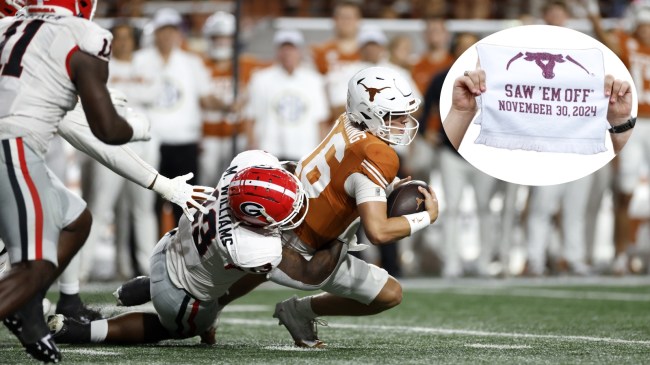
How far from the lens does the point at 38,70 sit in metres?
4.23

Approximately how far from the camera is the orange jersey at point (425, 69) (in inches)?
404

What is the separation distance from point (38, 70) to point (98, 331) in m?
1.36

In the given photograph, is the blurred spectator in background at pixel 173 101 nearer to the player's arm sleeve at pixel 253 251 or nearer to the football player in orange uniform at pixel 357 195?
the football player in orange uniform at pixel 357 195

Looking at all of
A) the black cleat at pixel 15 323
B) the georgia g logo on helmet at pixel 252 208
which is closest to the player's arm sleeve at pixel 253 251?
the georgia g logo on helmet at pixel 252 208

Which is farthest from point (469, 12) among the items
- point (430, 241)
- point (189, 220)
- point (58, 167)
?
point (189, 220)

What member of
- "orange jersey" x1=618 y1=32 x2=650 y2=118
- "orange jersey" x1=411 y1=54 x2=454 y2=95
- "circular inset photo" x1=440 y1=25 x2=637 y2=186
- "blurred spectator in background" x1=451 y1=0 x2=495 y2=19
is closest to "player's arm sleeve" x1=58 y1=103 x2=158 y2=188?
"circular inset photo" x1=440 y1=25 x2=637 y2=186

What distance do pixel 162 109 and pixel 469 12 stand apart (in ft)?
17.3

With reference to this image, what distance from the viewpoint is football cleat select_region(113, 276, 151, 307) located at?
5219mm

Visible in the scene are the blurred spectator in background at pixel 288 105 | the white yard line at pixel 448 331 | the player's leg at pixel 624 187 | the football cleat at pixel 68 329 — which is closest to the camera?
the football cleat at pixel 68 329

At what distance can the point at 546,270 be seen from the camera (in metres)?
10.5

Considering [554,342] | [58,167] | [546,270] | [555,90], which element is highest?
[555,90]

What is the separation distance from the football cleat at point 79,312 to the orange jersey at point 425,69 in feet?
17.5

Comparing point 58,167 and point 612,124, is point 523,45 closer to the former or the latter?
point 612,124

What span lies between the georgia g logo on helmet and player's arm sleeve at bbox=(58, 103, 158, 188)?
1.44 feet
